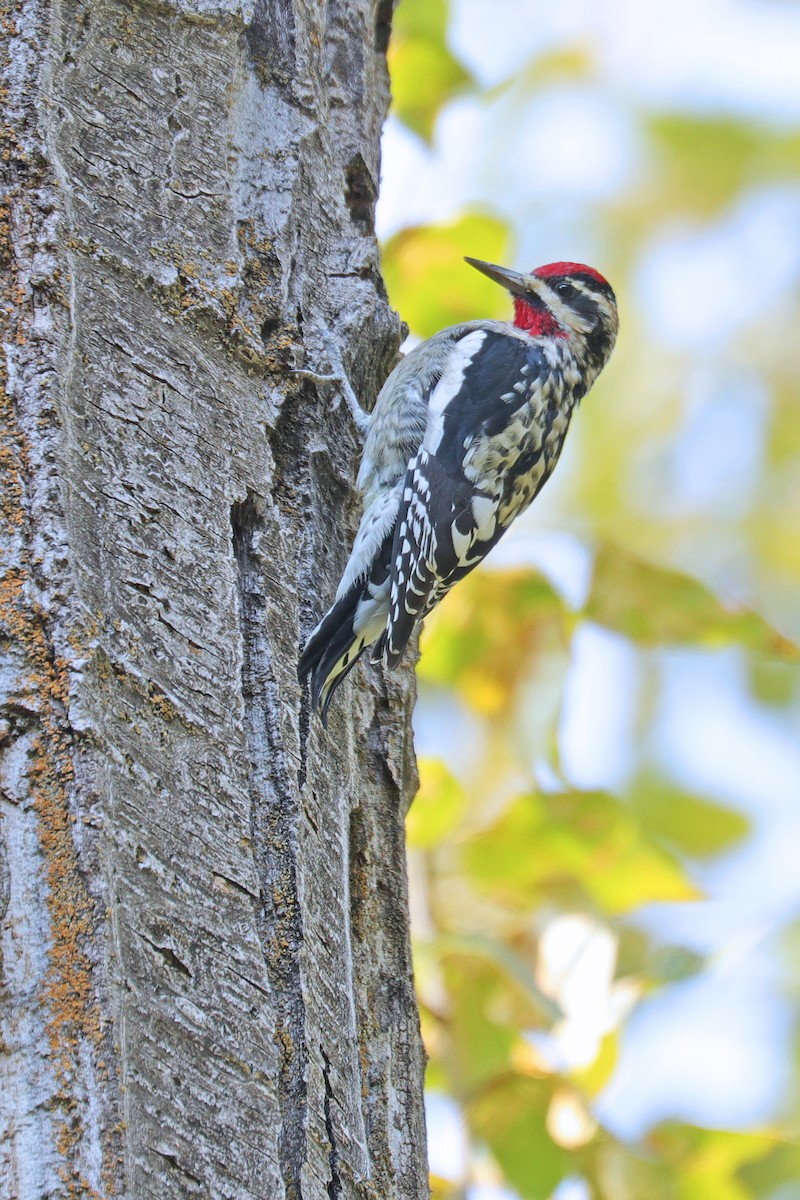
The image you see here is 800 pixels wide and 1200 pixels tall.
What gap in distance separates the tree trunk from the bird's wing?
1.31 feet

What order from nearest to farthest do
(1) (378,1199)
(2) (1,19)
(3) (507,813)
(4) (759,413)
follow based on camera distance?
1. (1) (378,1199)
2. (2) (1,19)
3. (3) (507,813)
4. (4) (759,413)

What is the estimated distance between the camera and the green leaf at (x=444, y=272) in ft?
10.5

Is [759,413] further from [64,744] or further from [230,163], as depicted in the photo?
[64,744]

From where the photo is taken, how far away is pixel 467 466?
9.44 feet

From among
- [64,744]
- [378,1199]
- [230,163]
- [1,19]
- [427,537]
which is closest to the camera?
[64,744]

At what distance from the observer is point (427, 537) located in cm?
267

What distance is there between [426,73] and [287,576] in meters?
1.70

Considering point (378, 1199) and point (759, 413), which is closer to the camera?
point (378, 1199)

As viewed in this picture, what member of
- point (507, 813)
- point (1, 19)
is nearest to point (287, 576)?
point (1, 19)

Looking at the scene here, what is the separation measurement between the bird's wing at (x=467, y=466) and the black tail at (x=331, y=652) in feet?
1.00

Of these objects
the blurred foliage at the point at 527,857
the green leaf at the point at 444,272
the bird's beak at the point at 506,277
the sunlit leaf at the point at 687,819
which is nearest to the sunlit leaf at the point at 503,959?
the blurred foliage at the point at 527,857

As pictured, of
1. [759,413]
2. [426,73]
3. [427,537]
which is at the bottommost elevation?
[427,537]

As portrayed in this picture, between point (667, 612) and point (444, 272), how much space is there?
3.56ft

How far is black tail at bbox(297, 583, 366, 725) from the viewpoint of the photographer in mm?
1871
